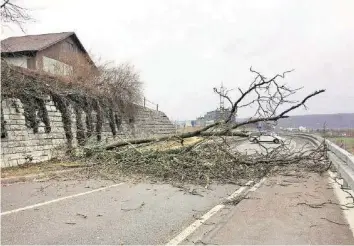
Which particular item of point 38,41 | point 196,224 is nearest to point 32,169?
point 196,224

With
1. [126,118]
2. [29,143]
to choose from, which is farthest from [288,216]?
[126,118]

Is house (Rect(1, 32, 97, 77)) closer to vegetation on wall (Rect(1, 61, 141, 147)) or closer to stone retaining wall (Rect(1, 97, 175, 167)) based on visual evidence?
vegetation on wall (Rect(1, 61, 141, 147))

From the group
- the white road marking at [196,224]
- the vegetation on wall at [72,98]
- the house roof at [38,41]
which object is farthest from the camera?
the house roof at [38,41]

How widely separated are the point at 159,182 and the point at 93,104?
11.8 metres

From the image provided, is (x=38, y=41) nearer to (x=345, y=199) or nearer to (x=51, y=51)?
(x=51, y=51)

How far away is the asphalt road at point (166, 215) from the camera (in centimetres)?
563

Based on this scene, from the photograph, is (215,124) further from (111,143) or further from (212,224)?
(212,224)

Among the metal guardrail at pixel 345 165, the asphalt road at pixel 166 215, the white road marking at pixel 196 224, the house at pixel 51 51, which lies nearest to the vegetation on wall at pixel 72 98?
the house at pixel 51 51

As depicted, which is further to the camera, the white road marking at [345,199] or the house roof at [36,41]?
the house roof at [36,41]

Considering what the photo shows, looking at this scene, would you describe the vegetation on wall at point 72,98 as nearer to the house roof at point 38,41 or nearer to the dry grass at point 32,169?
the dry grass at point 32,169

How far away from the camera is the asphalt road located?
5.63m

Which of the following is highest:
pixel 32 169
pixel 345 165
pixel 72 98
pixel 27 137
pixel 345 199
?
pixel 72 98

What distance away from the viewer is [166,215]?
698cm

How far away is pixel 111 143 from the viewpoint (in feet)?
47.4
